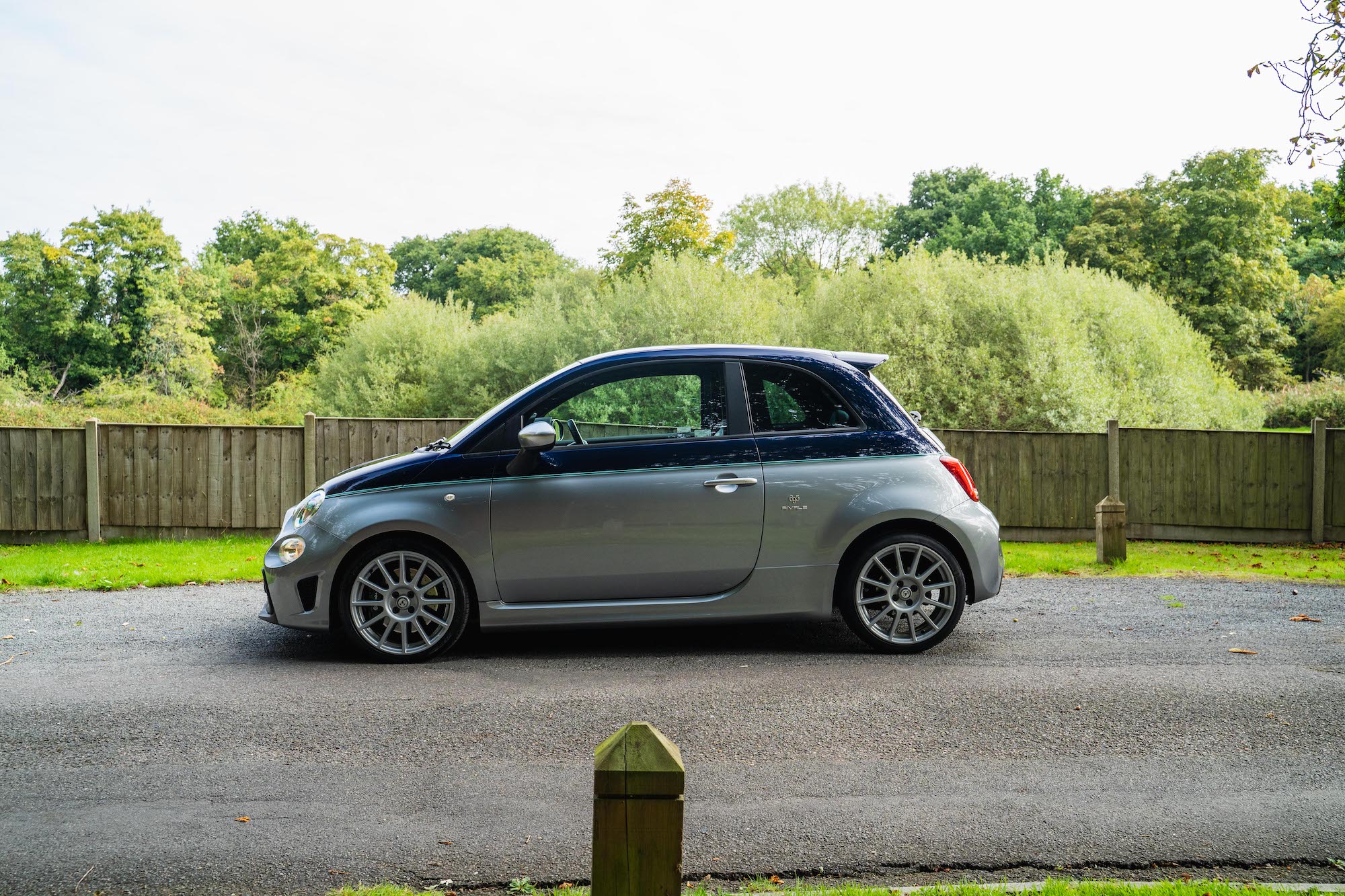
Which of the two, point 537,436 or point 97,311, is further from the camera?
point 97,311

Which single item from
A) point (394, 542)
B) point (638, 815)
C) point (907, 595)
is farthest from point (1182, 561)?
point (638, 815)

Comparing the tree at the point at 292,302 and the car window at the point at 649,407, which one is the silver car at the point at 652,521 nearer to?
the car window at the point at 649,407

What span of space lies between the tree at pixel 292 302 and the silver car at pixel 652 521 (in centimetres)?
4310

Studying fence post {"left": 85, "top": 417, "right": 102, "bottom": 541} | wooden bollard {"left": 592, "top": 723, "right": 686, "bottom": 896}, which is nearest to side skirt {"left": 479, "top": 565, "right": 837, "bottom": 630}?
wooden bollard {"left": 592, "top": 723, "right": 686, "bottom": 896}

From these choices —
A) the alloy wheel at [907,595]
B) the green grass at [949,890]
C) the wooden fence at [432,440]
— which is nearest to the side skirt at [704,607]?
the alloy wheel at [907,595]

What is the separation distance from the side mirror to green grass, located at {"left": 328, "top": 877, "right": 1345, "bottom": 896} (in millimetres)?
3263

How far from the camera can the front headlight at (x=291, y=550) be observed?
6270 millimetres

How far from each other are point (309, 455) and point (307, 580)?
7.60 metres

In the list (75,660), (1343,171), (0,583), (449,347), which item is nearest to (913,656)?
(75,660)

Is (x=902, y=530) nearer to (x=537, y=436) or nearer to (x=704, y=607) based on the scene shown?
(x=704, y=607)

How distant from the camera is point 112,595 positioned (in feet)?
30.0

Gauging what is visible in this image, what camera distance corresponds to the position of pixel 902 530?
649cm

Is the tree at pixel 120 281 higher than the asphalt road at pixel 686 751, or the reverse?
the tree at pixel 120 281

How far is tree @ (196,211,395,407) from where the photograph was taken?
4834 centimetres
